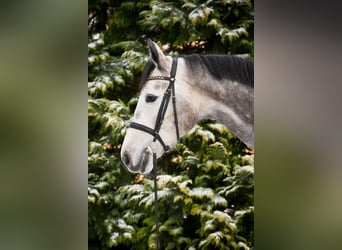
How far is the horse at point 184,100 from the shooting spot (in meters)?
2.21

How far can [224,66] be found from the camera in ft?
7.23

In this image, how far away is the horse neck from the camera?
2.20 metres

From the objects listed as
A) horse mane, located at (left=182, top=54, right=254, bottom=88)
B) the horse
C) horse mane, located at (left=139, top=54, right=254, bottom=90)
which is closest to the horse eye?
the horse

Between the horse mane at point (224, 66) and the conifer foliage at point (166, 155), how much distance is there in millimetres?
37

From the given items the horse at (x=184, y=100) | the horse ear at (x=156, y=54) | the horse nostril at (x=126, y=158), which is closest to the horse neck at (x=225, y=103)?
the horse at (x=184, y=100)

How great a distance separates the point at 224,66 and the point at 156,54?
1.13ft

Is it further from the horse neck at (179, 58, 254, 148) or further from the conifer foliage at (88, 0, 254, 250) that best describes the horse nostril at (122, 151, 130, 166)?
the horse neck at (179, 58, 254, 148)

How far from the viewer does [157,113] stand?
7.29 ft

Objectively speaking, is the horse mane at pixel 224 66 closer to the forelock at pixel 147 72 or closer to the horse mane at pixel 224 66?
the horse mane at pixel 224 66
